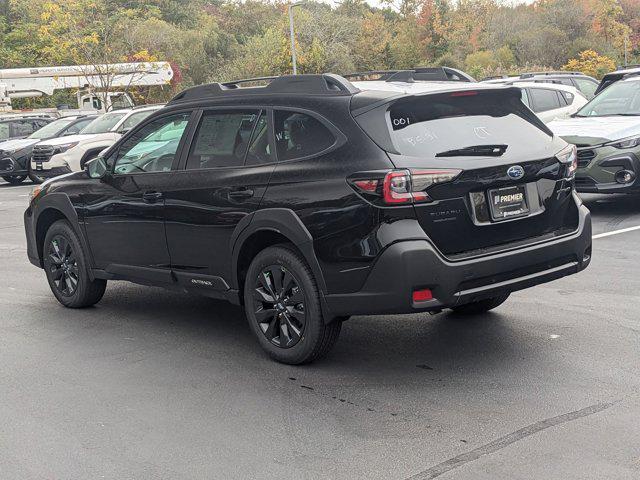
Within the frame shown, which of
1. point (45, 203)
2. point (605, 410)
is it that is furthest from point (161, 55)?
point (605, 410)

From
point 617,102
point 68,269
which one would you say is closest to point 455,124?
point 68,269

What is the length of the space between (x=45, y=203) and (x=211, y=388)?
3.13 meters

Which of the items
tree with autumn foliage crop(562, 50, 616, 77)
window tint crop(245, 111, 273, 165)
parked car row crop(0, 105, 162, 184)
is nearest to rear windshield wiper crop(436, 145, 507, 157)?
window tint crop(245, 111, 273, 165)

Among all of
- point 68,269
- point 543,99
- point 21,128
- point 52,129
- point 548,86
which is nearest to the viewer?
point 68,269

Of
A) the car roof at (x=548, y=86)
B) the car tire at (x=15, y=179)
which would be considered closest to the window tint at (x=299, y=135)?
the car roof at (x=548, y=86)

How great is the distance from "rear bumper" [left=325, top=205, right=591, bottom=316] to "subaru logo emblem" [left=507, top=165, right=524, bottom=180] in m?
0.44

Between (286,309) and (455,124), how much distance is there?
5.08ft

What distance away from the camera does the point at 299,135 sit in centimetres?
569

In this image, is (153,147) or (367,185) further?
(153,147)

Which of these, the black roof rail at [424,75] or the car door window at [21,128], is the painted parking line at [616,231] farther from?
the car door window at [21,128]

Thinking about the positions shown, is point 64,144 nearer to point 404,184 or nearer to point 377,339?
point 377,339

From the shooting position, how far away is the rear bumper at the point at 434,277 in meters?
5.00

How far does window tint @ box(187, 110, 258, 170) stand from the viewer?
603 centimetres

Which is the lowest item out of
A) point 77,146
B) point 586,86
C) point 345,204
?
point 77,146
